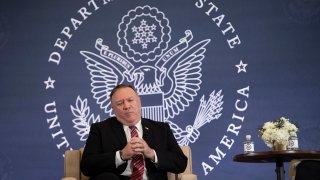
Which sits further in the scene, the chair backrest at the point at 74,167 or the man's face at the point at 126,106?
the chair backrest at the point at 74,167

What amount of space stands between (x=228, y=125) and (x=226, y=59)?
0.64 m

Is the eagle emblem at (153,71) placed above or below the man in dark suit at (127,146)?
above

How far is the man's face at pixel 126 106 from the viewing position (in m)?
3.76

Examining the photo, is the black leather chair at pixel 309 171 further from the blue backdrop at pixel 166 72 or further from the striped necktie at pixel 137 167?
the blue backdrop at pixel 166 72

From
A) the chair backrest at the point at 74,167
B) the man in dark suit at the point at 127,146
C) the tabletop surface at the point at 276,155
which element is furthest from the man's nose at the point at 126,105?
the tabletop surface at the point at 276,155

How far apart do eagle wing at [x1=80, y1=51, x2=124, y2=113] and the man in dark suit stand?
1555mm

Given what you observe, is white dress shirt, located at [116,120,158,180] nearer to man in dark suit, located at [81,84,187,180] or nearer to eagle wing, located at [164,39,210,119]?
man in dark suit, located at [81,84,187,180]

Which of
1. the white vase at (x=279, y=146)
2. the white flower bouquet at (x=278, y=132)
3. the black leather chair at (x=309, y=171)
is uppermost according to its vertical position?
the white flower bouquet at (x=278, y=132)

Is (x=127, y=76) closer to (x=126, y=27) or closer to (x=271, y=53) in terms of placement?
(x=126, y=27)

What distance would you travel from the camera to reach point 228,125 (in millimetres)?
5176

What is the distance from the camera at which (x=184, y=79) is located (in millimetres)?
5379

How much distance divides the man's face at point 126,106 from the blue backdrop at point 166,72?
1517 millimetres

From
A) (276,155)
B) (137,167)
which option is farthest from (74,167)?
(276,155)

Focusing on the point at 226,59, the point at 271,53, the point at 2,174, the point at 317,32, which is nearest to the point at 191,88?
the point at 226,59
